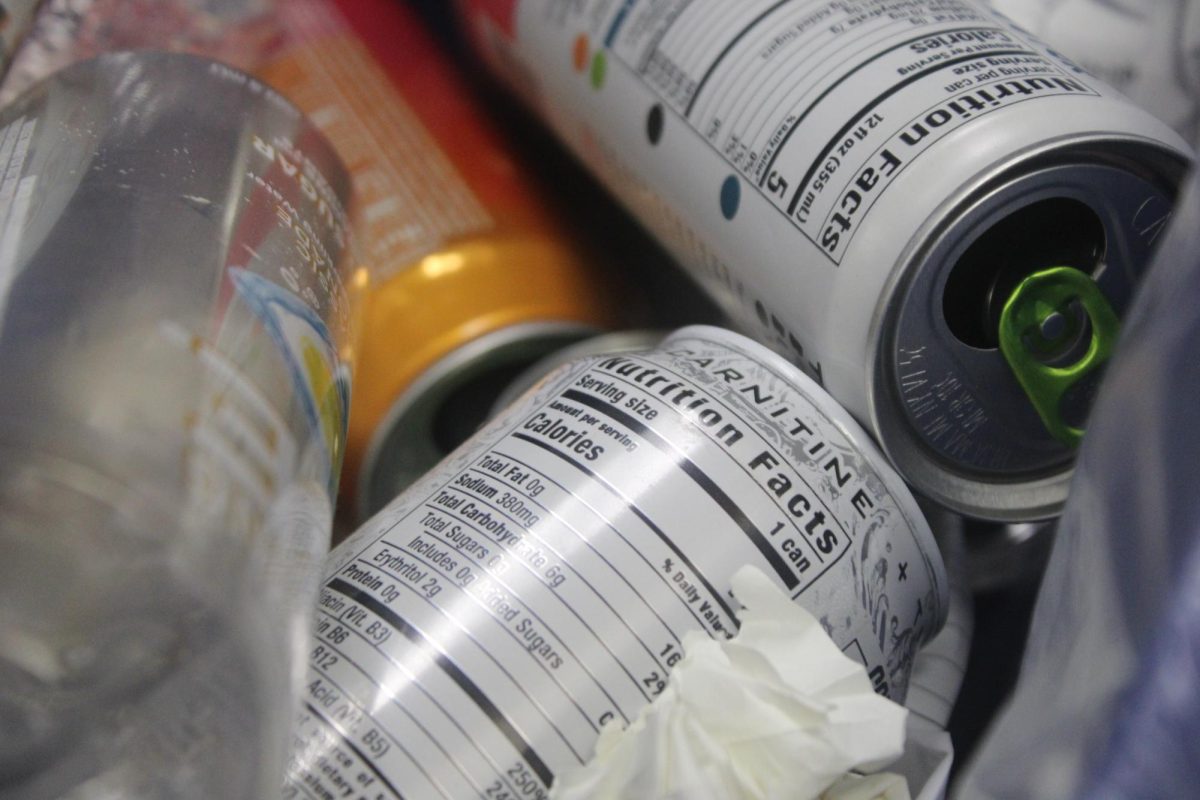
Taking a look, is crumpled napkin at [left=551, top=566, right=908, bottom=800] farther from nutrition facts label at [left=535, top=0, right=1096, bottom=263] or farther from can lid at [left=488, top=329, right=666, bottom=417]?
can lid at [left=488, top=329, right=666, bottom=417]

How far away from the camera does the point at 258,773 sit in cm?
43

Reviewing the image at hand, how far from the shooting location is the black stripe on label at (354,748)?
452 millimetres

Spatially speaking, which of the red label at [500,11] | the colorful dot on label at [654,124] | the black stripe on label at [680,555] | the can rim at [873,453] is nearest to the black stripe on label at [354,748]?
the black stripe on label at [680,555]

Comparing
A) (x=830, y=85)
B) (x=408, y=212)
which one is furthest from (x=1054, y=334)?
(x=408, y=212)

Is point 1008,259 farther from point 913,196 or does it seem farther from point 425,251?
point 425,251

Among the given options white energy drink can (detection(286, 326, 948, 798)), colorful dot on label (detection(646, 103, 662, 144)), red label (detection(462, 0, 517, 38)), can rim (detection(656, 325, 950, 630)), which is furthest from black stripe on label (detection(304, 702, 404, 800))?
red label (detection(462, 0, 517, 38))

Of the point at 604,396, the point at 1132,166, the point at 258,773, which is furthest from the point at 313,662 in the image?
the point at 1132,166

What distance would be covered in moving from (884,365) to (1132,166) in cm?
15

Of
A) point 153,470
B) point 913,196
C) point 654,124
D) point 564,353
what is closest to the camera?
point 153,470

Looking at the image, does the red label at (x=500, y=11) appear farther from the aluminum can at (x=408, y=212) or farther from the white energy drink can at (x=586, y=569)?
the white energy drink can at (x=586, y=569)

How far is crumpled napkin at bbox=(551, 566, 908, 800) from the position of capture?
0.45m

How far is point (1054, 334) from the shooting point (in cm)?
56

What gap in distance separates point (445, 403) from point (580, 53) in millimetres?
245

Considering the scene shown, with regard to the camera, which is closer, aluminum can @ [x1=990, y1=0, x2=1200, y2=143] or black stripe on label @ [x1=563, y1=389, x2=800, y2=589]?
black stripe on label @ [x1=563, y1=389, x2=800, y2=589]
